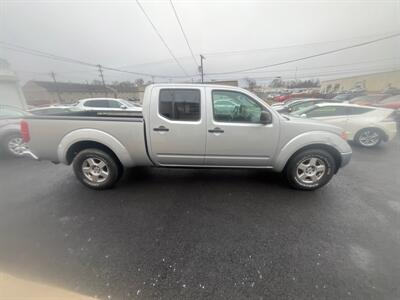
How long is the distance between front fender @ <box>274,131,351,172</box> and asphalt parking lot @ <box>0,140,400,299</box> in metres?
0.74

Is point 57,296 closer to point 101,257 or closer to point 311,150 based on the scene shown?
point 101,257

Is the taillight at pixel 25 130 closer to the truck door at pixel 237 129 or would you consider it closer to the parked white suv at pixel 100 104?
the truck door at pixel 237 129

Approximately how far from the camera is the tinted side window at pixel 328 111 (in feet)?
20.8

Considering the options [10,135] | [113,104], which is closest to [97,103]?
→ [113,104]

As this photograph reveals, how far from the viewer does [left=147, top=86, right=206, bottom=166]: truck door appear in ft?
10.0

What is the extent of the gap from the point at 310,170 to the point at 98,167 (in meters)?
3.81

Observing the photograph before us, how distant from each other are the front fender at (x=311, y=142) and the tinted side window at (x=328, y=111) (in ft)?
12.7

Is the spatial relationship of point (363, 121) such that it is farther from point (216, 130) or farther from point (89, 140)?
point (89, 140)

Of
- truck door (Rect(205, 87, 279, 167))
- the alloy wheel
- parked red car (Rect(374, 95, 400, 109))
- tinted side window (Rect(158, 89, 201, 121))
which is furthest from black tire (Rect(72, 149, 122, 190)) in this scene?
parked red car (Rect(374, 95, 400, 109))

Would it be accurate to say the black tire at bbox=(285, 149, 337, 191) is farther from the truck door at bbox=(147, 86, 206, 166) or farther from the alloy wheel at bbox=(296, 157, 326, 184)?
the truck door at bbox=(147, 86, 206, 166)

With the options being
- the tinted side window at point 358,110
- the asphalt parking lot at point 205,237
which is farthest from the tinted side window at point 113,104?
the tinted side window at point 358,110

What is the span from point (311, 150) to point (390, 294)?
1997mm

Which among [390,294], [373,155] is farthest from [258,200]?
[373,155]

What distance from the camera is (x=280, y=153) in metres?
3.16
